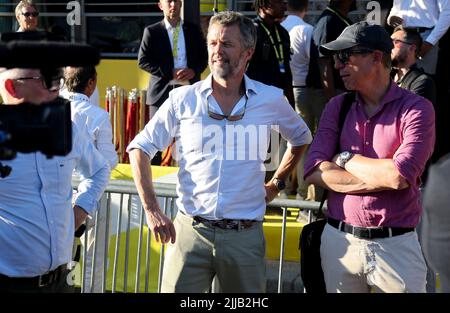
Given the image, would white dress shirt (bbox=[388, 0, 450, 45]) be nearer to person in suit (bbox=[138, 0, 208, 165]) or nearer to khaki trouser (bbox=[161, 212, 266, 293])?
person in suit (bbox=[138, 0, 208, 165])

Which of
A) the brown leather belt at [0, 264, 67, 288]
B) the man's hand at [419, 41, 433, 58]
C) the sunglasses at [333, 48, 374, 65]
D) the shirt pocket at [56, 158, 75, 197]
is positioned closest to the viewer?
the brown leather belt at [0, 264, 67, 288]

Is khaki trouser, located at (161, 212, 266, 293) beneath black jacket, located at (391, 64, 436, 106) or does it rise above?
beneath

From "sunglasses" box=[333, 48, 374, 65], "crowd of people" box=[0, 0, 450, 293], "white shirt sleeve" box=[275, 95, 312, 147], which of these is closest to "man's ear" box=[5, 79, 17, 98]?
"crowd of people" box=[0, 0, 450, 293]

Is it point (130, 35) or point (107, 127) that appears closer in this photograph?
point (107, 127)

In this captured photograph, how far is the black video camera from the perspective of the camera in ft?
7.68

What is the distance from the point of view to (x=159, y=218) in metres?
4.42

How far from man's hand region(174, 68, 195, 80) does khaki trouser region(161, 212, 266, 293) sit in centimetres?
378

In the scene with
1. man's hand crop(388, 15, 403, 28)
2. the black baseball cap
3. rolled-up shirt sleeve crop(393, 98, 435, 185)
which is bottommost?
rolled-up shirt sleeve crop(393, 98, 435, 185)

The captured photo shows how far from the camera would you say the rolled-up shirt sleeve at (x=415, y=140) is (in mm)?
4180

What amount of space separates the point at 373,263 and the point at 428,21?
3698mm

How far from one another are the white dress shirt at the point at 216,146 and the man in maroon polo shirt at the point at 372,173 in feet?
1.03
